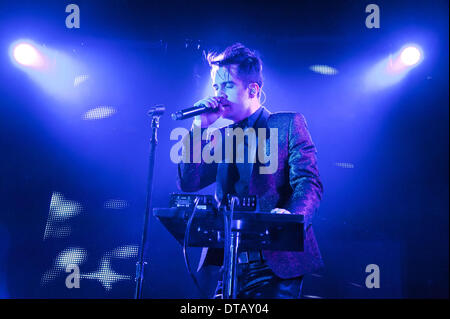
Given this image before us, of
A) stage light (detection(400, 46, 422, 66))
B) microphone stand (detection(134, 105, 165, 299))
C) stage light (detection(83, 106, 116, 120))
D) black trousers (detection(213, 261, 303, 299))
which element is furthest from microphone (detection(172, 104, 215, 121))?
stage light (detection(400, 46, 422, 66))

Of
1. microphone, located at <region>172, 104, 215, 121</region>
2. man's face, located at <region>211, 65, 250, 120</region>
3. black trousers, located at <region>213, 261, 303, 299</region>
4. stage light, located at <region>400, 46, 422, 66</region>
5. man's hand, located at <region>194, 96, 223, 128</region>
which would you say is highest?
stage light, located at <region>400, 46, 422, 66</region>

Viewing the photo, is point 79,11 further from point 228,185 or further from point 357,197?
point 357,197

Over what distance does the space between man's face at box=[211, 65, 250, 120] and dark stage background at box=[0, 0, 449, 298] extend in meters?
0.81

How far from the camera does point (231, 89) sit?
7.11ft

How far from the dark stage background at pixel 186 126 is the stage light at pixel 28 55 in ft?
0.28

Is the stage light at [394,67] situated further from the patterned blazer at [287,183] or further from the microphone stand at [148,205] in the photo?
the microphone stand at [148,205]

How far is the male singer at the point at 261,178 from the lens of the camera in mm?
1581

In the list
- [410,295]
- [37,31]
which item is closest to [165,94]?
[37,31]

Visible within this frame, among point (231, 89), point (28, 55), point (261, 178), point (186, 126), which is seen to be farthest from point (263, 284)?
point (28, 55)

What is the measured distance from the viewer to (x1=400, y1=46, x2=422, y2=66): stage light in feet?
9.87

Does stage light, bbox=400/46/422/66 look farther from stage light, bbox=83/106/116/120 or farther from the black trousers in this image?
stage light, bbox=83/106/116/120

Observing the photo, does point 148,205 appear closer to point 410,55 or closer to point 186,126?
point 186,126

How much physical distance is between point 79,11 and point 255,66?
1806 mm

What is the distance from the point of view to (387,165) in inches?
115
